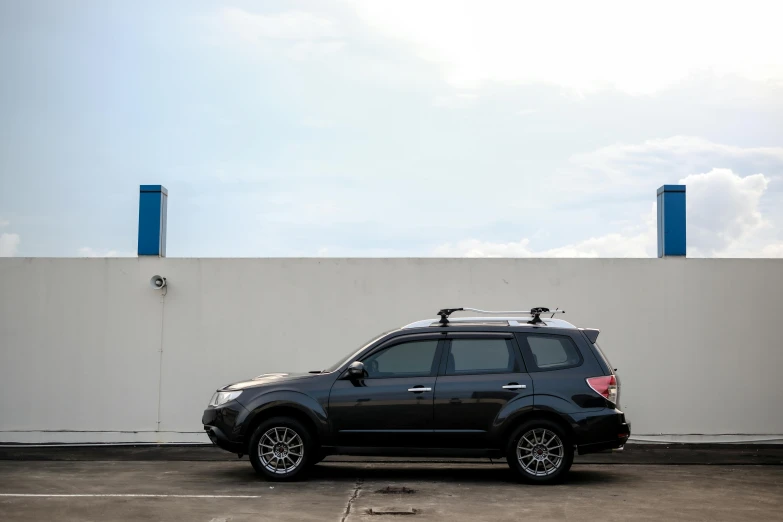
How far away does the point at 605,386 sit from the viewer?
32.5 ft

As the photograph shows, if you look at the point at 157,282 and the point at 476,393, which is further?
the point at 157,282

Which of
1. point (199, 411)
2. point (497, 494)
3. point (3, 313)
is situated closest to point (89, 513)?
point (497, 494)

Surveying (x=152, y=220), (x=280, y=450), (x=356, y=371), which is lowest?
(x=280, y=450)

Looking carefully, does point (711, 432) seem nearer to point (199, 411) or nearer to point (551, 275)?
point (551, 275)

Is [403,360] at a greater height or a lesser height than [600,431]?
greater

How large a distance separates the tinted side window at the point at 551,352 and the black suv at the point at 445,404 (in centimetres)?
1

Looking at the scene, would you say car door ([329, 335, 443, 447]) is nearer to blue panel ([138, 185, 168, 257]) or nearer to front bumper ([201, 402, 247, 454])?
front bumper ([201, 402, 247, 454])

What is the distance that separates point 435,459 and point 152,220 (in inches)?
245

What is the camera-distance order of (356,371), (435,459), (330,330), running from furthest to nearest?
(330,330)
(435,459)
(356,371)

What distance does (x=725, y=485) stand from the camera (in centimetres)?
984

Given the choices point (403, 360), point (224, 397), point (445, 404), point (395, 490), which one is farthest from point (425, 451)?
point (224, 397)

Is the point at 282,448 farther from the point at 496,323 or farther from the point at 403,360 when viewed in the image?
the point at 496,323

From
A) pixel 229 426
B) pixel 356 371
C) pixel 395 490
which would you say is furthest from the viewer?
pixel 229 426

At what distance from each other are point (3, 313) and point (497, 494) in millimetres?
8962
